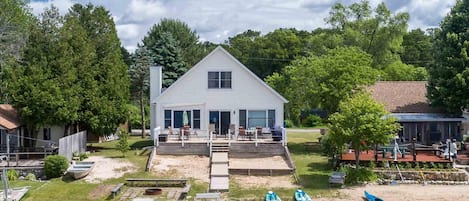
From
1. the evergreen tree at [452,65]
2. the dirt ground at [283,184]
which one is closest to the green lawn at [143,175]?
the dirt ground at [283,184]

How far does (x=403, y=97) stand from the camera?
41.6 metres

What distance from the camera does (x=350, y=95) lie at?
1442 inches

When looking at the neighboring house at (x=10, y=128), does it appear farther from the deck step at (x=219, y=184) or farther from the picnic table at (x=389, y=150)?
the picnic table at (x=389, y=150)

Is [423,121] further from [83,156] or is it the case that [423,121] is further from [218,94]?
[83,156]

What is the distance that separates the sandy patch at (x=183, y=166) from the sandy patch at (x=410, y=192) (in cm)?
742

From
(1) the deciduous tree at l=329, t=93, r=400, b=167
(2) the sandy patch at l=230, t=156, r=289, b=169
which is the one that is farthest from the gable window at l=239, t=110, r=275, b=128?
(1) the deciduous tree at l=329, t=93, r=400, b=167

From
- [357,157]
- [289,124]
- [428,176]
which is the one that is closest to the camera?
[428,176]

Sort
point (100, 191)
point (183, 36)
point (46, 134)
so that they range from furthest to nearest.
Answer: point (183, 36) → point (46, 134) → point (100, 191)

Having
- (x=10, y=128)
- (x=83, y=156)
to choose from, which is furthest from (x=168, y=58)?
(x=10, y=128)

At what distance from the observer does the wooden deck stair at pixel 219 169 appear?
2655cm

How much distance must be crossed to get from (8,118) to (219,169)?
1458cm

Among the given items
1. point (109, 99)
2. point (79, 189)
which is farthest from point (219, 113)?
point (79, 189)

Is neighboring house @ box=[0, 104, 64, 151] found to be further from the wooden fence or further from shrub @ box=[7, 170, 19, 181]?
shrub @ box=[7, 170, 19, 181]

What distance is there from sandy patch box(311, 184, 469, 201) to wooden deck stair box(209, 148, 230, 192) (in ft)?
16.5
